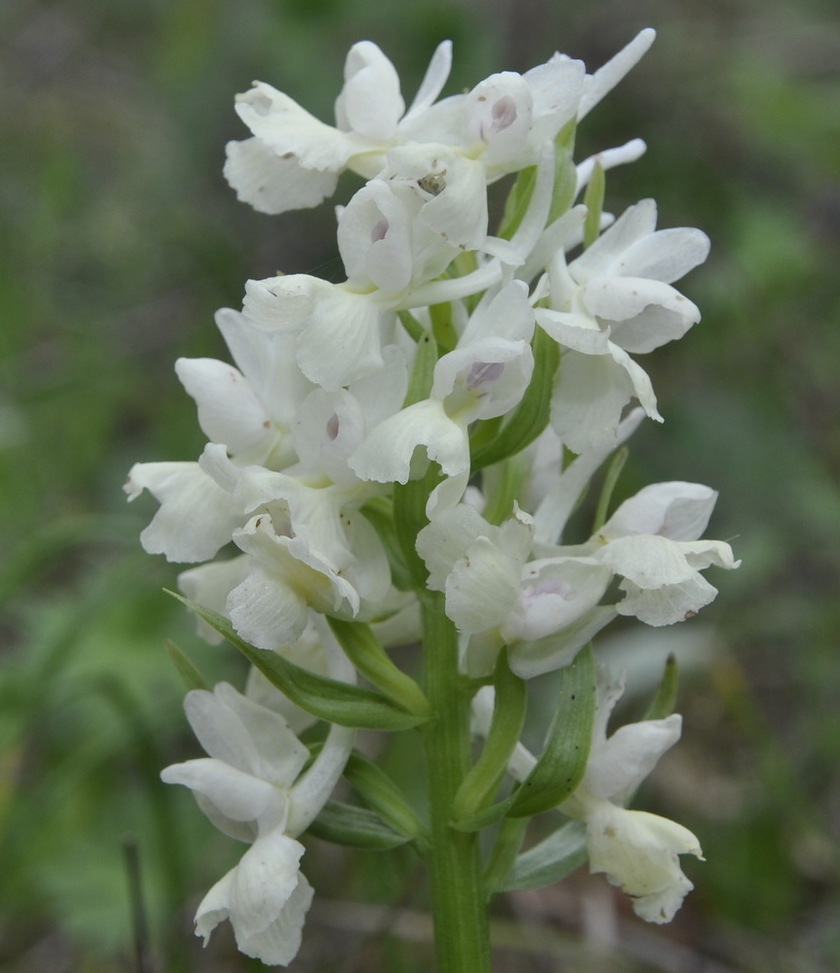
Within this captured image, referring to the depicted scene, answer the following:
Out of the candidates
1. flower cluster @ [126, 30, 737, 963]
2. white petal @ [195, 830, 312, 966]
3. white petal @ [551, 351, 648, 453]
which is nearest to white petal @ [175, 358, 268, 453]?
flower cluster @ [126, 30, 737, 963]

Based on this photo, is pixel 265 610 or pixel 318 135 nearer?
pixel 265 610

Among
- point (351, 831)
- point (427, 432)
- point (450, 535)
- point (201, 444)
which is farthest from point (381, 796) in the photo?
point (201, 444)

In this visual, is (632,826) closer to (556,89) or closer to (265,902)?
(265,902)

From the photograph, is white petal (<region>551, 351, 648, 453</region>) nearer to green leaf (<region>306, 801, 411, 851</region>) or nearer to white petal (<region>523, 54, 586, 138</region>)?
white petal (<region>523, 54, 586, 138</region>)

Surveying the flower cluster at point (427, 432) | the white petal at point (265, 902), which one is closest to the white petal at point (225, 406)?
the flower cluster at point (427, 432)

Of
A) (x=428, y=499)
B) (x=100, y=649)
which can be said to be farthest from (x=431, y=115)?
(x=100, y=649)

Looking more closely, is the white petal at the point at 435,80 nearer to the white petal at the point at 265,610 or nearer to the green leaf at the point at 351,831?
the white petal at the point at 265,610

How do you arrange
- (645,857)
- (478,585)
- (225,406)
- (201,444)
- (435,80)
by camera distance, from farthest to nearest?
(201,444)
(435,80)
(225,406)
(645,857)
(478,585)
